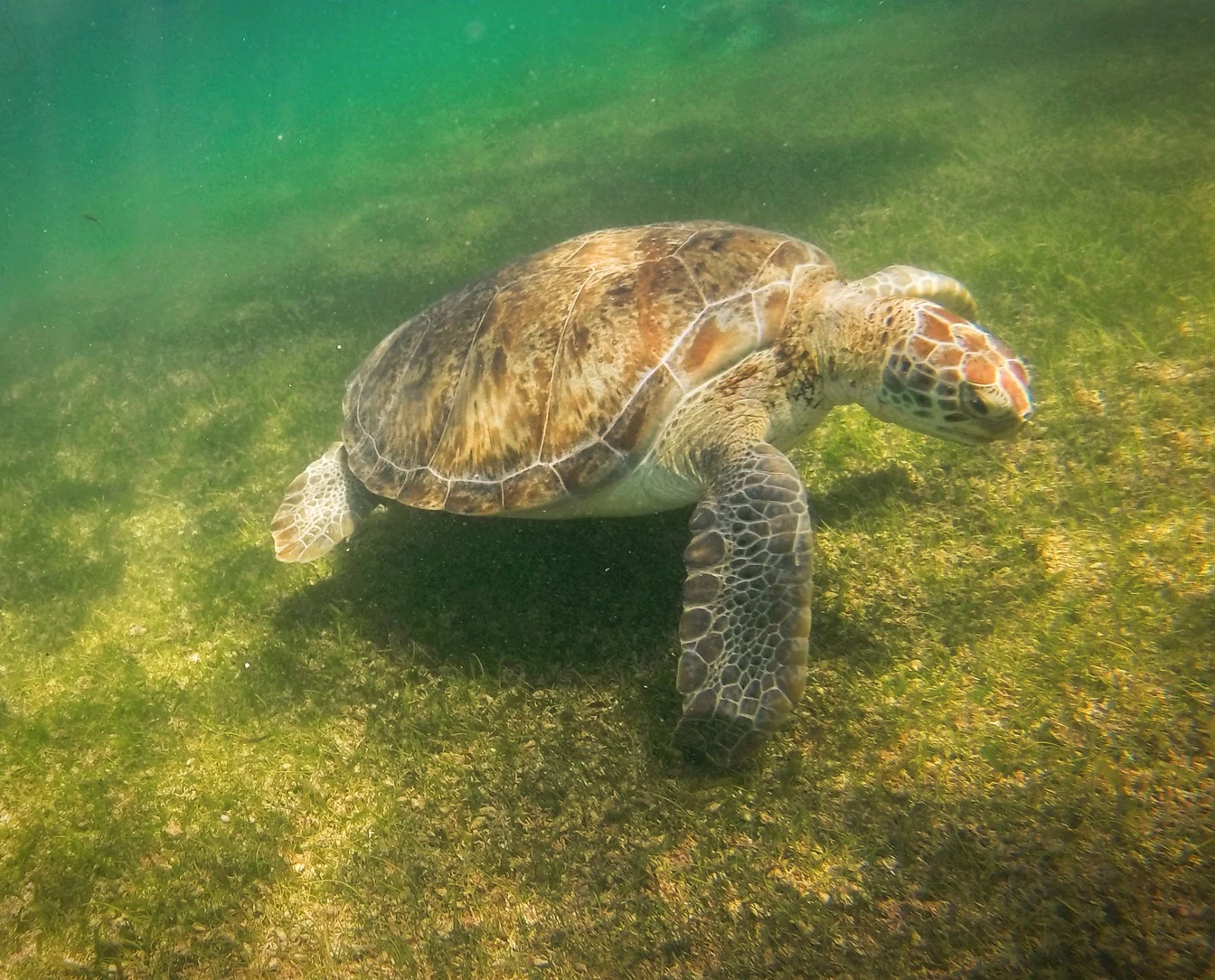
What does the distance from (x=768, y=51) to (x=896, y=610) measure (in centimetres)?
1444

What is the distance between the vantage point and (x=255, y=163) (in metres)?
20.6

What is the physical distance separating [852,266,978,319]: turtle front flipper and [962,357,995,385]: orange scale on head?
0.63 m

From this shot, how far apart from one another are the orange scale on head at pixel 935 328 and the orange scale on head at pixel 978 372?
122 mm

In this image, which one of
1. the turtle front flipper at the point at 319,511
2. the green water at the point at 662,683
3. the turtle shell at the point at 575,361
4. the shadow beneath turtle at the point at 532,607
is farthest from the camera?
the turtle front flipper at the point at 319,511

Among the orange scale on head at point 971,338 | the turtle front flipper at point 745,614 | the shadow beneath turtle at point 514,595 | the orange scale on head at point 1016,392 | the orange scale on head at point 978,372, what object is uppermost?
the orange scale on head at point 971,338

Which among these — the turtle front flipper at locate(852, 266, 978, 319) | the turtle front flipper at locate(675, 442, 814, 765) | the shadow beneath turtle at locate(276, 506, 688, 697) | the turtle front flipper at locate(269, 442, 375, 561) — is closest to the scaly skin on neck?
the turtle front flipper at locate(852, 266, 978, 319)

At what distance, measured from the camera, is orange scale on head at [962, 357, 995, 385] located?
7.31 feet

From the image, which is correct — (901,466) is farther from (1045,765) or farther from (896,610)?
(1045,765)

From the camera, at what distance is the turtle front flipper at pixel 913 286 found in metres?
2.82

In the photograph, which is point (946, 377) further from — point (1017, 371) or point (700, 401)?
point (700, 401)

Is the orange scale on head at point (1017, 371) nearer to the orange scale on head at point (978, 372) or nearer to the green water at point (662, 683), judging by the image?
the orange scale on head at point (978, 372)

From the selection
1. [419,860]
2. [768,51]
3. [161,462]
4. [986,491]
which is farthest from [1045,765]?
[768,51]

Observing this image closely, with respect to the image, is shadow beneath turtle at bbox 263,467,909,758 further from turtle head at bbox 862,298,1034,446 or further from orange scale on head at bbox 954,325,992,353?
orange scale on head at bbox 954,325,992,353

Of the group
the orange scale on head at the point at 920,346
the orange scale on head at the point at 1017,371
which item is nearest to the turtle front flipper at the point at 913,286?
the orange scale on head at the point at 920,346
